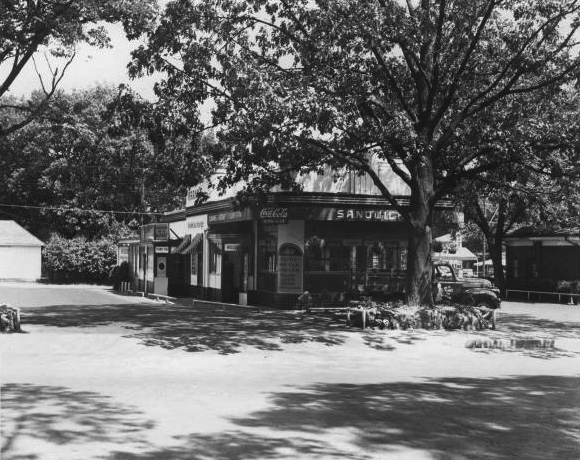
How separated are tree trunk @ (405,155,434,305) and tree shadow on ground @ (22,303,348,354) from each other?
238 centimetres

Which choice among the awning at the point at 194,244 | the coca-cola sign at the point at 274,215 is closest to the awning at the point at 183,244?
the awning at the point at 194,244

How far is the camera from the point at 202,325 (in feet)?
59.2

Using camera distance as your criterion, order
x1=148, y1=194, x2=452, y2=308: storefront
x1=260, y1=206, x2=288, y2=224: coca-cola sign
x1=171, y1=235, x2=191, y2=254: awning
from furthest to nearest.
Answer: x1=171, y1=235, x2=191, y2=254: awning, x1=148, y1=194, x2=452, y2=308: storefront, x1=260, y1=206, x2=288, y2=224: coca-cola sign

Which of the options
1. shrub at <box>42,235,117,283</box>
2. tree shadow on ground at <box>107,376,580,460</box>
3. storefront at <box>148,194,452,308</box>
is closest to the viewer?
tree shadow on ground at <box>107,376,580,460</box>

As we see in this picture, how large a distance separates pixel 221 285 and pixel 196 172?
38.6ft

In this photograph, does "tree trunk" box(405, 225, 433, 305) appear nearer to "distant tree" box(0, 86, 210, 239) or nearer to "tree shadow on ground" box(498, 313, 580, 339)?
"tree shadow on ground" box(498, 313, 580, 339)

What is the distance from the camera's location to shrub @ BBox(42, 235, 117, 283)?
49750mm

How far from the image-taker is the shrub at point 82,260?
4975 cm

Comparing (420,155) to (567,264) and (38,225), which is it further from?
(38,225)

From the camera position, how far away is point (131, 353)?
43.9 feet

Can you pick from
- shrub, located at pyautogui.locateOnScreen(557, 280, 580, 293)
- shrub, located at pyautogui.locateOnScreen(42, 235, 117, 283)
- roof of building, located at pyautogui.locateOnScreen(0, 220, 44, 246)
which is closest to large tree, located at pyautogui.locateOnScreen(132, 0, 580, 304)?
shrub, located at pyautogui.locateOnScreen(557, 280, 580, 293)

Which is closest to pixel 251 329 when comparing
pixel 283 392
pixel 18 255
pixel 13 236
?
pixel 283 392

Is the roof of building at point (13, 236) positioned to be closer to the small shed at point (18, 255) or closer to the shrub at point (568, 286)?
the small shed at point (18, 255)

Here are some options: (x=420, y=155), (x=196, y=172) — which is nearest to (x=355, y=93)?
(x=420, y=155)
